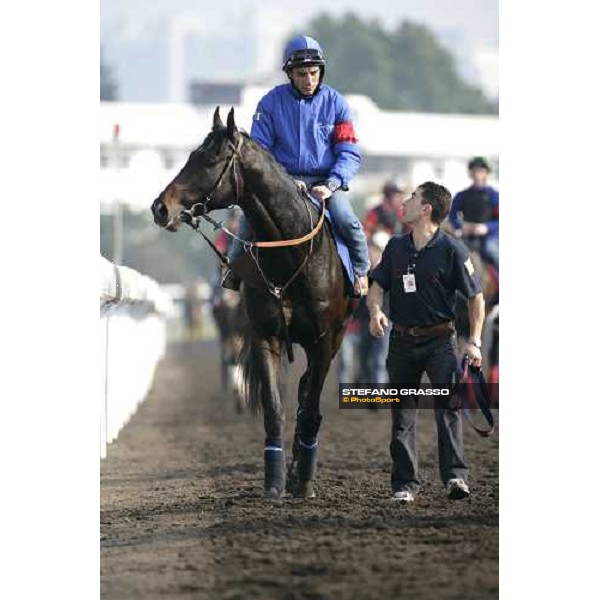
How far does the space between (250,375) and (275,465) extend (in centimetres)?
60

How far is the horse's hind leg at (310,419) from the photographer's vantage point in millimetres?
7578

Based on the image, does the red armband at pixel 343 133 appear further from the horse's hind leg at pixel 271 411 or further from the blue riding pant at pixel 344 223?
the horse's hind leg at pixel 271 411

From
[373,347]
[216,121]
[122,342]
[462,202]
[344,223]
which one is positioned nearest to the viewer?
[216,121]

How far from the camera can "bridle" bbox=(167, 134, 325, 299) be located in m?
7.02

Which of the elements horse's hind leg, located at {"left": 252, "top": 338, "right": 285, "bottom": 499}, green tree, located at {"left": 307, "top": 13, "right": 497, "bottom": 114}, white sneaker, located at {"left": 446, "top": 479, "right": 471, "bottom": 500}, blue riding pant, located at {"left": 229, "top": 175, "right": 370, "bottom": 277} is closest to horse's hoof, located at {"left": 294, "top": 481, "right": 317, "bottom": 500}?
horse's hind leg, located at {"left": 252, "top": 338, "right": 285, "bottom": 499}

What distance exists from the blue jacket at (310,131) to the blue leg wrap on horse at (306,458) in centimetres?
125

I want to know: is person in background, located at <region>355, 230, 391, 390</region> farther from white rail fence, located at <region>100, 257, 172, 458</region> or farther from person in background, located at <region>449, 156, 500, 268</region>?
white rail fence, located at <region>100, 257, 172, 458</region>

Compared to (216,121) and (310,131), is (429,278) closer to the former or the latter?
(310,131)

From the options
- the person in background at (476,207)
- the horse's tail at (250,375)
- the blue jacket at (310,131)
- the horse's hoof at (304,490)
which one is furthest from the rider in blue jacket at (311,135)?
the person in background at (476,207)

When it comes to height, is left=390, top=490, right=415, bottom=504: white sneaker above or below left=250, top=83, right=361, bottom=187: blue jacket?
below

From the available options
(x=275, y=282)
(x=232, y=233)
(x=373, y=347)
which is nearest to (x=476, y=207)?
(x=373, y=347)

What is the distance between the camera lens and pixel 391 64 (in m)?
70.7
